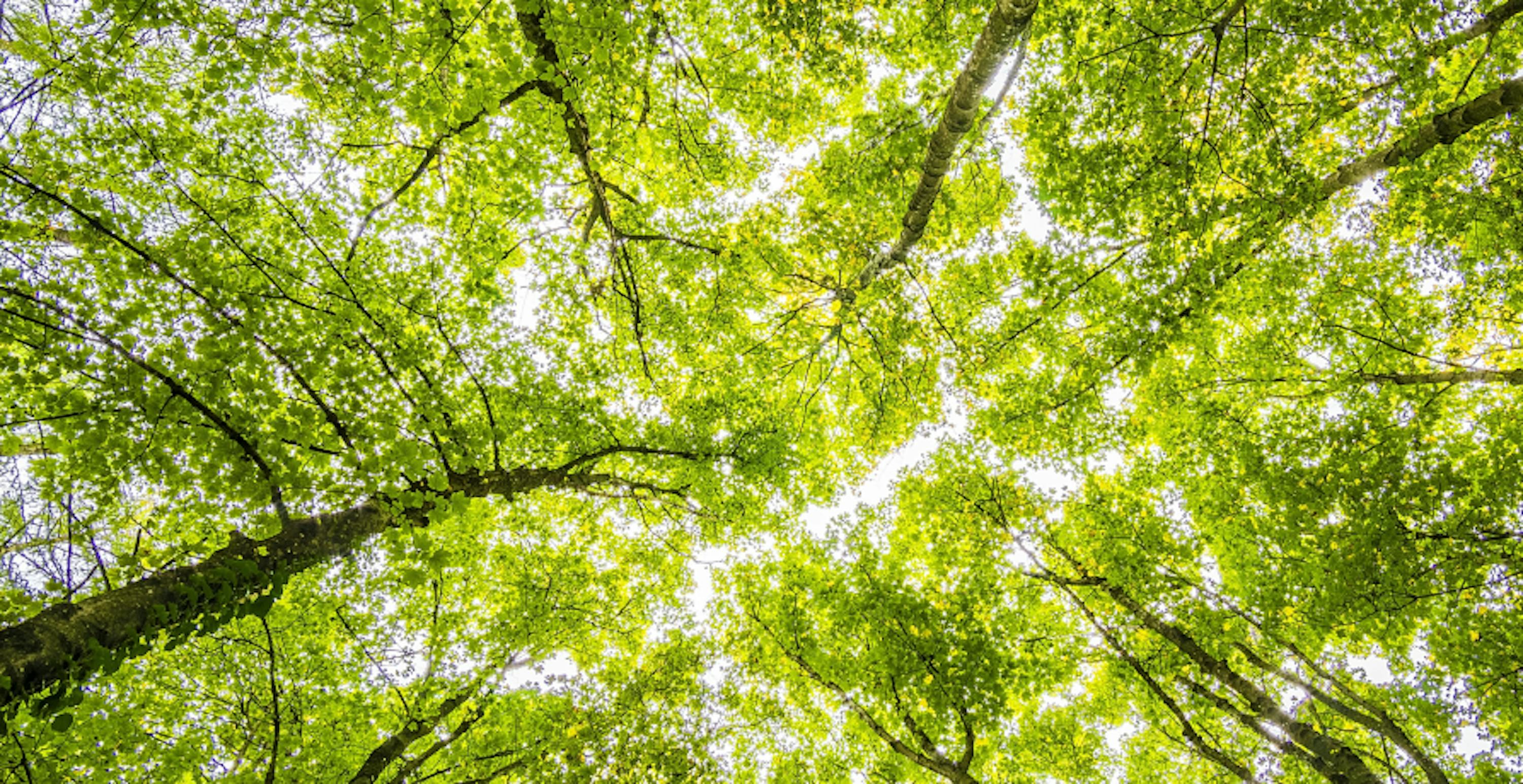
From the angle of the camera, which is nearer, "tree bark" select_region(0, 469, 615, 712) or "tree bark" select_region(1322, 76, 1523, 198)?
"tree bark" select_region(0, 469, 615, 712)

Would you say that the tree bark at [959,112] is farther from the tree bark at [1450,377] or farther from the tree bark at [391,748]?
the tree bark at [391,748]

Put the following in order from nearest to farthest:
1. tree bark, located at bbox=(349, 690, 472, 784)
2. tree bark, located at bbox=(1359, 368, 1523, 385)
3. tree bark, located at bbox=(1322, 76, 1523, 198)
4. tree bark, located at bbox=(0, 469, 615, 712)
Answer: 1. tree bark, located at bbox=(0, 469, 615, 712)
2. tree bark, located at bbox=(1322, 76, 1523, 198)
3. tree bark, located at bbox=(1359, 368, 1523, 385)
4. tree bark, located at bbox=(349, 690, 472, 784)

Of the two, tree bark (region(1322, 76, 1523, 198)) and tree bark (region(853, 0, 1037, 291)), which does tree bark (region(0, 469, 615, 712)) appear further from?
tree bark (region(1322, 76, 1523, 198))

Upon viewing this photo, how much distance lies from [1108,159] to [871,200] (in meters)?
3.62

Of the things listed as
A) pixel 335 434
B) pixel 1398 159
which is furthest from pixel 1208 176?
pixel 335 434

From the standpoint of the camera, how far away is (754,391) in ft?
36.8

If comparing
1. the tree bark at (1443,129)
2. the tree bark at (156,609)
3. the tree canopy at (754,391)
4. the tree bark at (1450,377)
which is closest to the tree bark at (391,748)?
the tree canopy at (754,391)

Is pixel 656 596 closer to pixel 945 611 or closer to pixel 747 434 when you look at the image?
pixel 747 434

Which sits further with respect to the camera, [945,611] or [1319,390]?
[945,611]

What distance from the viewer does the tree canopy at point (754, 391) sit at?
4559mm

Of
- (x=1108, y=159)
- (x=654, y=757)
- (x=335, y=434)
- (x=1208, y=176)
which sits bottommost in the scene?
(x=654, y=757)

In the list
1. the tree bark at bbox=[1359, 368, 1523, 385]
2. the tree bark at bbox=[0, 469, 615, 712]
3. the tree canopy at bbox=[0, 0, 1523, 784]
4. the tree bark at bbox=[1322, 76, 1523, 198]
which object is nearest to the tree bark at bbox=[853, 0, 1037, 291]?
the tree canopy at bbox=[0, 0, 1523, 784]

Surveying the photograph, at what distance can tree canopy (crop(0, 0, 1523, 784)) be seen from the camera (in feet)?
15.0

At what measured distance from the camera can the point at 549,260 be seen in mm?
9859
